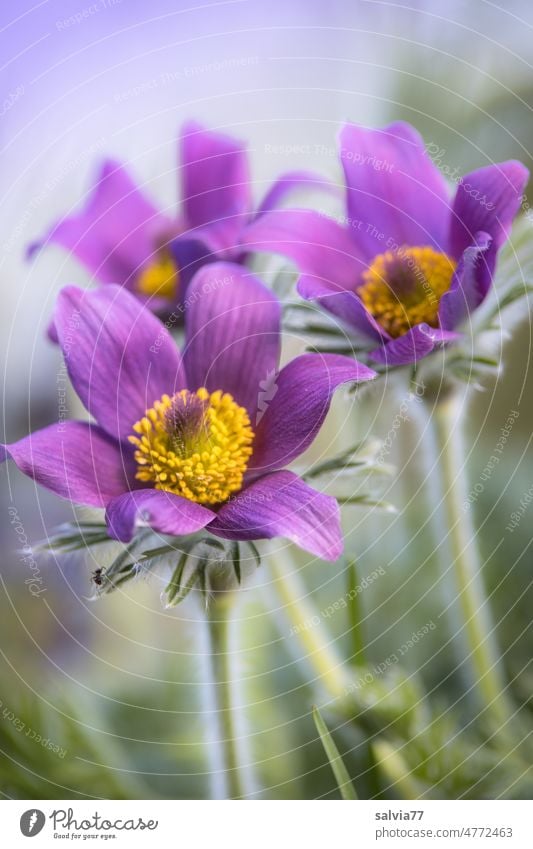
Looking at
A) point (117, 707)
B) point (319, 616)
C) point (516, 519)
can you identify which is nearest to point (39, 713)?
point (117, 707)

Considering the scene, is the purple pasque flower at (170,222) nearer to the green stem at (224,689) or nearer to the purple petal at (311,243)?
the purple petal at (311,243)

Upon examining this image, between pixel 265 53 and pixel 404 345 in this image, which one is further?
pixel 265 53

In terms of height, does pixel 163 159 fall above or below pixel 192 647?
above

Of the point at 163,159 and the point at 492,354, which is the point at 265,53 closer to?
the point at 163,159
